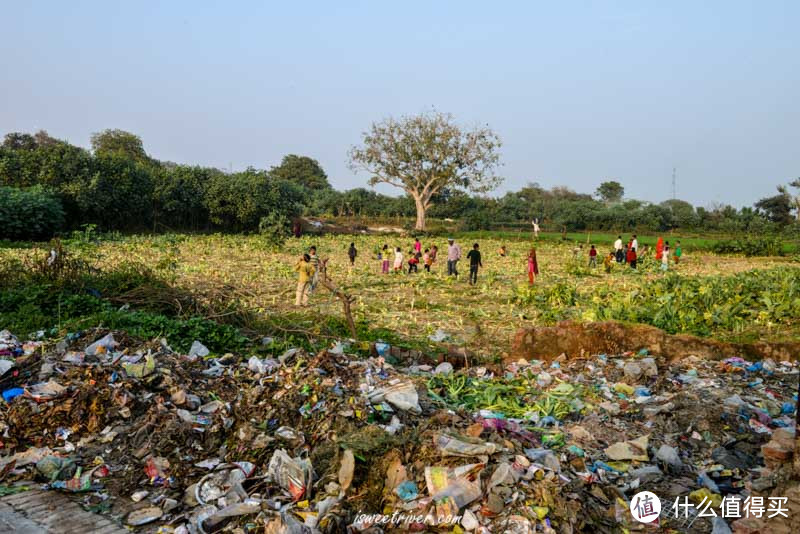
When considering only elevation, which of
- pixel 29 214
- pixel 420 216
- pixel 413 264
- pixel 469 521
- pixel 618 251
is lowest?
pixel 469 521

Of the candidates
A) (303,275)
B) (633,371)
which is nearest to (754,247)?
(303,275)

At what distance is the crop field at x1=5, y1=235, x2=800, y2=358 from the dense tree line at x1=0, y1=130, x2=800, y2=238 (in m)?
6.13

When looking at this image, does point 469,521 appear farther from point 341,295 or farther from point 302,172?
point 302,172

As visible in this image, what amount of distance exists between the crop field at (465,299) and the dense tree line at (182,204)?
613cm

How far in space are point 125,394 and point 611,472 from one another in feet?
13.1

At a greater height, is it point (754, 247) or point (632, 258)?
point (754, 247)

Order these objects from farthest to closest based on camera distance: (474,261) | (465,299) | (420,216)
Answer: (420,216)
(474,261)
(465,299)

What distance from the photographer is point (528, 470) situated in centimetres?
367

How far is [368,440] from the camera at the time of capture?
13.6 ft

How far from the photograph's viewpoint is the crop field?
9.26 m

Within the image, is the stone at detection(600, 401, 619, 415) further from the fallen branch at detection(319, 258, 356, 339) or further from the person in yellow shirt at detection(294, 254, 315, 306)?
the person in yellow shirt at detection(294, 254, 315, 306)

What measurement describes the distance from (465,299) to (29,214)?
18684mm

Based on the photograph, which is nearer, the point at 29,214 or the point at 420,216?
the point at 29,214

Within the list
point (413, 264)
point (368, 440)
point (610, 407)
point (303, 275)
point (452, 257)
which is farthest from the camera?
point (413, 264)
